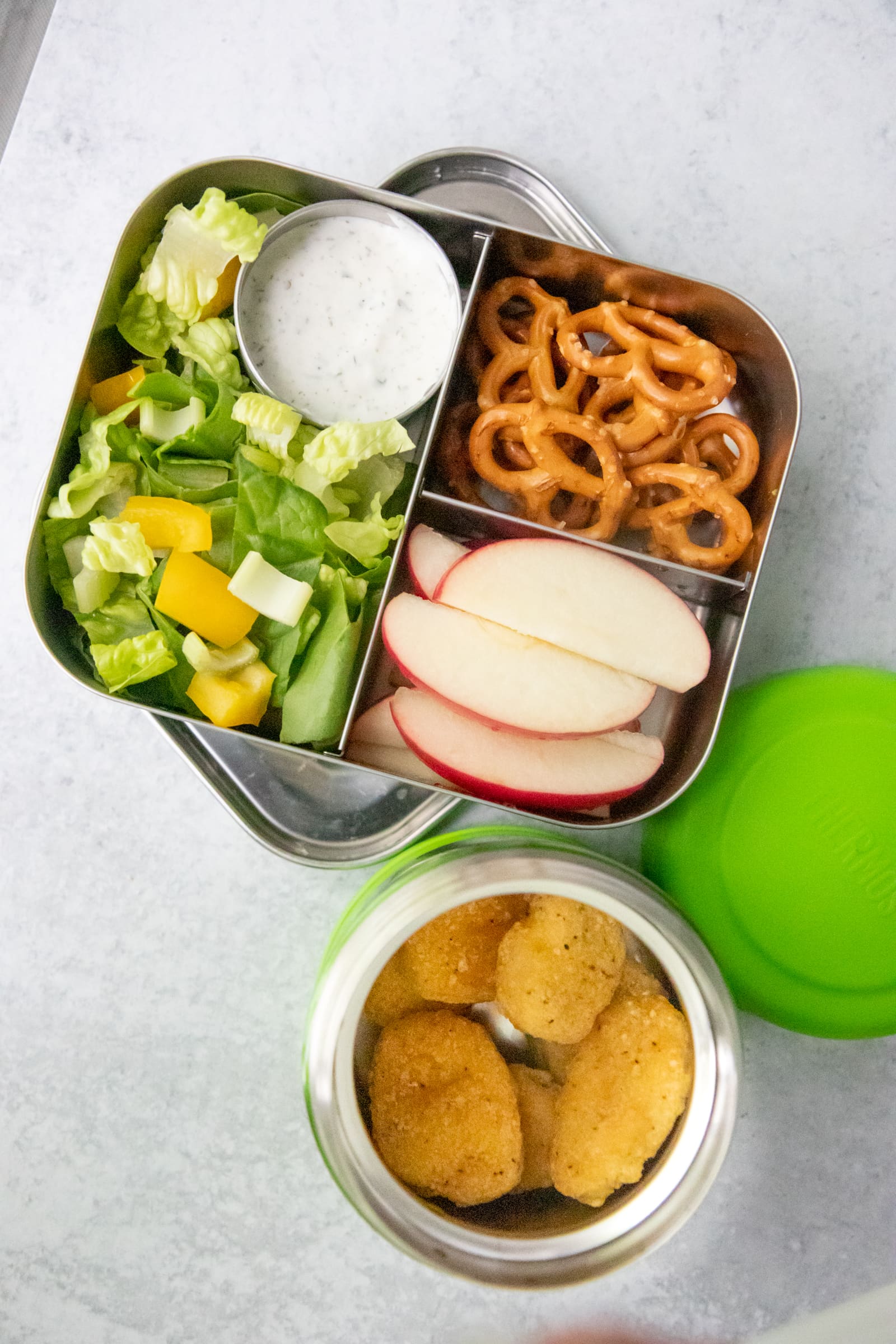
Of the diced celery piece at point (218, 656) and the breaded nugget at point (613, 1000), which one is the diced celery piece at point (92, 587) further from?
the breaded nugget at point (613, 1000)

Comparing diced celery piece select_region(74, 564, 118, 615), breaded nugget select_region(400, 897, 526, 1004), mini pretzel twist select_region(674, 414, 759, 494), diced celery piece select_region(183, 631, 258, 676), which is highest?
mini pretzel twist select_region(674, 414, 759, 494)

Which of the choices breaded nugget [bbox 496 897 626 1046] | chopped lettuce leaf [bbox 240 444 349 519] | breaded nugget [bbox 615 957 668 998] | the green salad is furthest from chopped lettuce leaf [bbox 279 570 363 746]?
breaded nugget [bbox 615 957 668 998]

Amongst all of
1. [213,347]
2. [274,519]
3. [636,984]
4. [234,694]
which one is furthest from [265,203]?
[636,984]

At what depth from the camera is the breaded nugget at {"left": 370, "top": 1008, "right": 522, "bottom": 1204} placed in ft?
3.20

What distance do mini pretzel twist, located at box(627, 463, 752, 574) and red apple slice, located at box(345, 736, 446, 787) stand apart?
395mm

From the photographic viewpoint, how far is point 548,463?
1.07 metres

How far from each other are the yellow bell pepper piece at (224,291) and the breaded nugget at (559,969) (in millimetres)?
790

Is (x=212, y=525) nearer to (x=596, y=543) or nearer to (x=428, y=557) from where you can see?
(x=428, y=557)

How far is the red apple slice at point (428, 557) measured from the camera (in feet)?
3.63

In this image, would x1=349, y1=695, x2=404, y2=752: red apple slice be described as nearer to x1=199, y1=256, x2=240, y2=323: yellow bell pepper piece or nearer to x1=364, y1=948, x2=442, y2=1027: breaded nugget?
x1=364, y1=948, x2=442, y2=1027: breaded nugget

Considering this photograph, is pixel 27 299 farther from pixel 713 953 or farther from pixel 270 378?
pixel 713 953

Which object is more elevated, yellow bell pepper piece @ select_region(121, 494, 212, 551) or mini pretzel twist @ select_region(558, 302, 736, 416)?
mini pretzel twist @ select_region(558, 302, 736, 416)

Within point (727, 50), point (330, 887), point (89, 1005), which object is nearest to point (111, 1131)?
point (89, 1005)

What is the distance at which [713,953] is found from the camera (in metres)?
1.11
